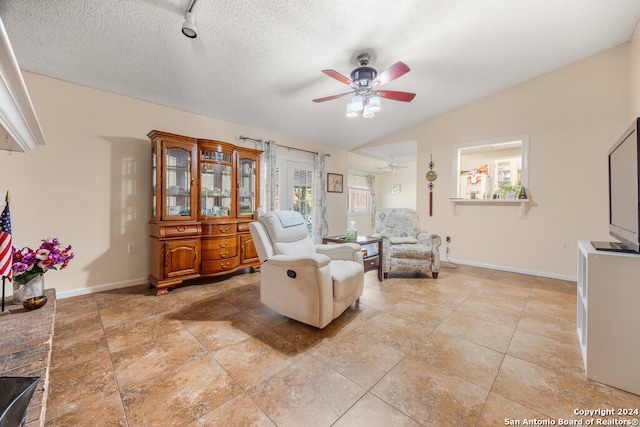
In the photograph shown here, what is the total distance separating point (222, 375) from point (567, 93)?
206 inches

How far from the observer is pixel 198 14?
2.12 m

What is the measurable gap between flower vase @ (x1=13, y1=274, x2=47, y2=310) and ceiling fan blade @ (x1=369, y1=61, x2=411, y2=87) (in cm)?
312

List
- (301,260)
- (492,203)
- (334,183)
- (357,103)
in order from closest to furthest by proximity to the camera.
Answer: (301,260)
(357,103)
(492,203)
(334,183)

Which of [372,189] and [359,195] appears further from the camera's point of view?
[372,189]

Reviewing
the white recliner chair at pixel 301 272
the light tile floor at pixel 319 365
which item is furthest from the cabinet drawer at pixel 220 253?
the white recliner chair at pixel 301 272

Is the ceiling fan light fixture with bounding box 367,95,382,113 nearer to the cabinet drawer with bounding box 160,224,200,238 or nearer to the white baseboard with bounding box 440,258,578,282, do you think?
the cabinet drawer with bounding box 160,224,200,238

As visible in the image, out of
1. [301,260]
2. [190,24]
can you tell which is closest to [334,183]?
[301,260]

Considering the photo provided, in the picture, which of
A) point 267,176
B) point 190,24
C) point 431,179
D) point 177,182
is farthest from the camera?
point 431,179

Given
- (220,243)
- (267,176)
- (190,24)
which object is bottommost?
(220,243)

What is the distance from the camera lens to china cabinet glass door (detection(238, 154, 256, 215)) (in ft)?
12.4

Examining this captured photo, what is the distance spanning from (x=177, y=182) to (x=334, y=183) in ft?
10.8

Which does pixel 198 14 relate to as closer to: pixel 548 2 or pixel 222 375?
pixel 222 375

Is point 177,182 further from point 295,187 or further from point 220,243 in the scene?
point 295,187

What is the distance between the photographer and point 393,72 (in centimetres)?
227
